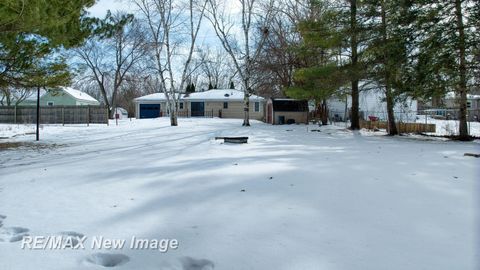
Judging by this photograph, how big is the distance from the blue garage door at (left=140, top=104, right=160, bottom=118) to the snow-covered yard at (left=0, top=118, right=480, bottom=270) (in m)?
37.8

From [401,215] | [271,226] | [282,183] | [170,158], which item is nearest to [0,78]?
[170,158]

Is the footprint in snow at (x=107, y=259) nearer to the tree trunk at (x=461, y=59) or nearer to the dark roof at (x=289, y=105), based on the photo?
the tree trunk at (x=461, y=59)

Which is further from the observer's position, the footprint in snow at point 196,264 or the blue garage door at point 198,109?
the blue garage door at point 198,109

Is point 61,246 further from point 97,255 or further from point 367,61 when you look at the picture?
point 367,61

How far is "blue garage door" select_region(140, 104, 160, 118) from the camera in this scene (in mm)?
44156

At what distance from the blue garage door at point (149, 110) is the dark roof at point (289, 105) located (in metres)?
21.0

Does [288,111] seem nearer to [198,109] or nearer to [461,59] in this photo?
[461,59]

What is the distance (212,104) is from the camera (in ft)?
138

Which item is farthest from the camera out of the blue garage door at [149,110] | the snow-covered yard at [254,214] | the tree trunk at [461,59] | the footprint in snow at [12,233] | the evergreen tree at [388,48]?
the blue garage door at [149,110]

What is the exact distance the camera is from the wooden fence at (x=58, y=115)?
29234 mm

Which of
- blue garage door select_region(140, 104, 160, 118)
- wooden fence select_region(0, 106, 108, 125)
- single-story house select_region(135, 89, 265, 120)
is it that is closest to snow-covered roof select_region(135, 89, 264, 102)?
single-story house select_region(135, 89, 265, 120)

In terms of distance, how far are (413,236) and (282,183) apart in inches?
87.8

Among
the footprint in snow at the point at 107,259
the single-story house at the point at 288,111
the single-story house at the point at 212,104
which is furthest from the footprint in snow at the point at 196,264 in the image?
the single-story house at the point at 212,104

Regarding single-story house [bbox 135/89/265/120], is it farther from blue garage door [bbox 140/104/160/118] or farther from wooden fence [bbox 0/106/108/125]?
wooden fence [bbox 0/106/108/125]
